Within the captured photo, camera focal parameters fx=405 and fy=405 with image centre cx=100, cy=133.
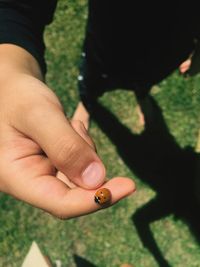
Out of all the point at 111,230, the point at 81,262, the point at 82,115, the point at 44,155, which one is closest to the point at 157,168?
the point at 111,230

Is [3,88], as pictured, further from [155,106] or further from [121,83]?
[155,106]

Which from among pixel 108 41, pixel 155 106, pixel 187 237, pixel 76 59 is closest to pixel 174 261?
pixel 187 237

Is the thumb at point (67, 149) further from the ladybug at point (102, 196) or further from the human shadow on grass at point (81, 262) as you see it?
the human shadow on grass at point (81, 262)

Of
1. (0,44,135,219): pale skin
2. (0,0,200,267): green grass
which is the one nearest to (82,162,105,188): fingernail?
(0,44,135,219): pale skin

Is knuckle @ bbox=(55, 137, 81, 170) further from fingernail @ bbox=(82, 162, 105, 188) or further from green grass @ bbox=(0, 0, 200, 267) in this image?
green grass @ bbox=(0, 0, 200, 267)

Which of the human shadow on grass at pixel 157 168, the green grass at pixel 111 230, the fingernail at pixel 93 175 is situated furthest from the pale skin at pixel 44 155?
the human shadow on grass at pixel 157 168

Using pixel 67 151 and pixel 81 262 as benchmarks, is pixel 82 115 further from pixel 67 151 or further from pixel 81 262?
pixel 67 151
